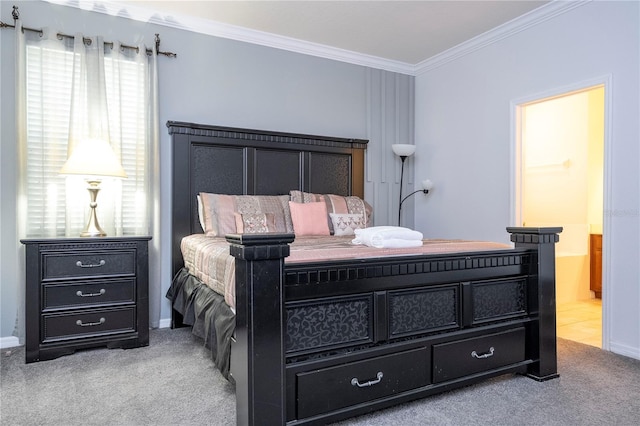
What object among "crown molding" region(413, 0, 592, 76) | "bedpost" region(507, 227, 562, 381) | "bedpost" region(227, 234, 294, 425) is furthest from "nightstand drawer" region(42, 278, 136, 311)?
"crown molding" region(413, 0, 592, 76)

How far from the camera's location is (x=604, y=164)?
293cm

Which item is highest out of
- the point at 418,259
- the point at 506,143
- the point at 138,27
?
the point at 138,27

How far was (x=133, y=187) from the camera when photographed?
11.0 ft

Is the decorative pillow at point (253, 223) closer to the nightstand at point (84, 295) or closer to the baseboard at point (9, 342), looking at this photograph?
the nightstand at point (84, 295)

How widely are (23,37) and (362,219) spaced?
2.94m

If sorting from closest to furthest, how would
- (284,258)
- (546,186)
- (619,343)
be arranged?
(284,258) < (619,343) < (546,186)

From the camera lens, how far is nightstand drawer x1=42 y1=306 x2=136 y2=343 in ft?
8.73

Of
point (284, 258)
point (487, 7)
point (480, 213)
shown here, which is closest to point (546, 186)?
point (480, 213)

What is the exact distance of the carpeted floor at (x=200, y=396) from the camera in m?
1.86

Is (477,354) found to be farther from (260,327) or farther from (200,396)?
(200,396)

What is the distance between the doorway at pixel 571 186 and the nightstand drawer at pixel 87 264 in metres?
3.82

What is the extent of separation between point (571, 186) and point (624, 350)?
2.70 m

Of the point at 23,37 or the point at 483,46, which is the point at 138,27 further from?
the point at 483,46

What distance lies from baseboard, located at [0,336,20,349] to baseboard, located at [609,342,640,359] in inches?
165
